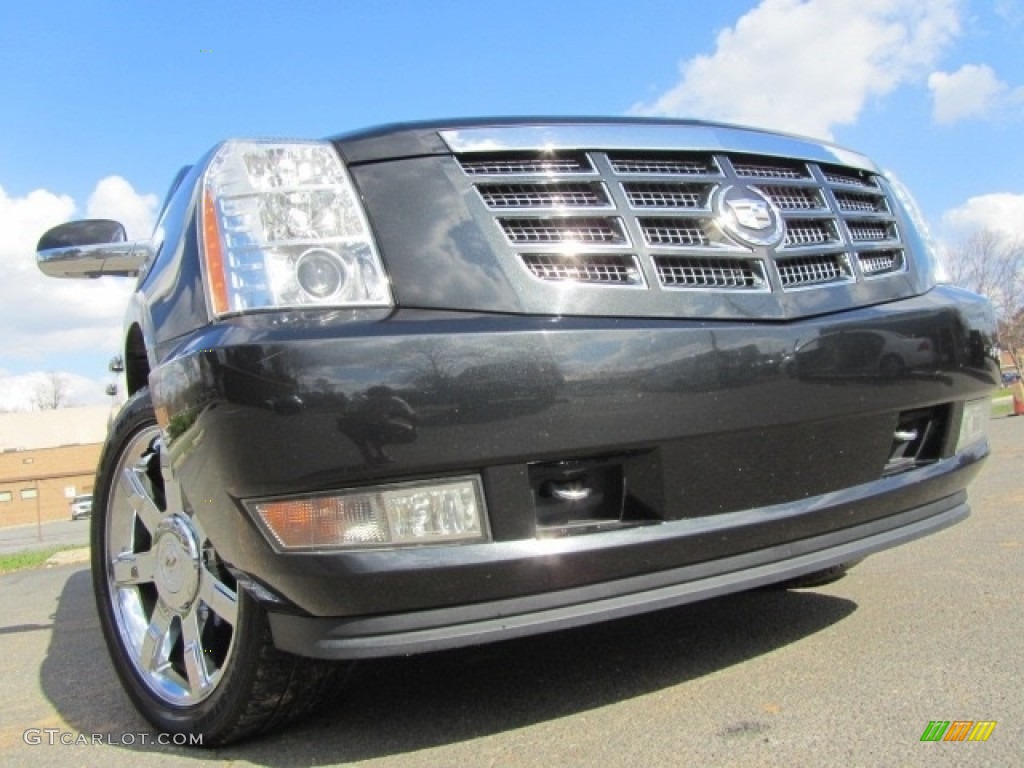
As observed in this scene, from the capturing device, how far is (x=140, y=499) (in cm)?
258

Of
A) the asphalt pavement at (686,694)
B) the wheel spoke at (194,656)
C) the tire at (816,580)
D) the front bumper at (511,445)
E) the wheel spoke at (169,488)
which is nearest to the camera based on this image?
the front bumper at (511,445)

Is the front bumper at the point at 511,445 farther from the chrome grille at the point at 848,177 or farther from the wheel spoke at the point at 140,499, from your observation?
the chrome grille at the point at 848,177

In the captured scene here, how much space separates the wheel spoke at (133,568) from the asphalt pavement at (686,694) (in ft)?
1.25

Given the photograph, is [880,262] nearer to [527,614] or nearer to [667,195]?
[667,195]

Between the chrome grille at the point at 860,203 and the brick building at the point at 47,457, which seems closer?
the chrome grille at the point at 860,203

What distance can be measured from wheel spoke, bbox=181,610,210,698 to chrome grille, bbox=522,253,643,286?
4.21ft

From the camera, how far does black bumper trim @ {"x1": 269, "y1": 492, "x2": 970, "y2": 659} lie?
1.83 m

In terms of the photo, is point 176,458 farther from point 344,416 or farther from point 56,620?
point 56,620

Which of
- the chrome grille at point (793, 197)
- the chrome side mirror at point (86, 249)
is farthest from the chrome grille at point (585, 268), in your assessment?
the chrome side mirror at point (86, 249)

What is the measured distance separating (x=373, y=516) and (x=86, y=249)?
2166 mm

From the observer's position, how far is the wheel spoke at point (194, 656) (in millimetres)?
2244

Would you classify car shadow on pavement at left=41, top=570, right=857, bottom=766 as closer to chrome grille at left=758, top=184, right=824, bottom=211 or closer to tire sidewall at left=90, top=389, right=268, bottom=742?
tire sidewall at left=90, top=389, right=268, bottom=742

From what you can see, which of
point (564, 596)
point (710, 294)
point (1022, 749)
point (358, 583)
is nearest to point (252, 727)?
point (358, 583)

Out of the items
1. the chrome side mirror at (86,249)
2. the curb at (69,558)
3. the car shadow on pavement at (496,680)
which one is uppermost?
the chrome side mirror at (86,249)
